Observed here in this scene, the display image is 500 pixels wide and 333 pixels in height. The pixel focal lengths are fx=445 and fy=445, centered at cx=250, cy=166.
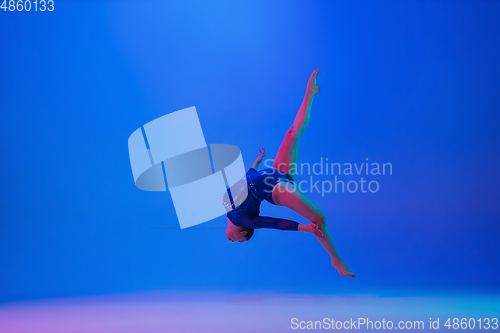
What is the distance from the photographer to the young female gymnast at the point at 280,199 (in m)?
3.61

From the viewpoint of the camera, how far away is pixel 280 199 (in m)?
3.79

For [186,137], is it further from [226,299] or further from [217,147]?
[226,299]


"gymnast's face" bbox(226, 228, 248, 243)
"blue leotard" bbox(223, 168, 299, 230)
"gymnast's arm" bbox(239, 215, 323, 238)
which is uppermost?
"blue leotard" bbox(223, 168, 299, 230)

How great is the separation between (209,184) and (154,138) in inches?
33.1

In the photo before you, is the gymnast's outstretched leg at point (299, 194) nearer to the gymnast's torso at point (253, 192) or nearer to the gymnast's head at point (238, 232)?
the gymnast's torso at point (253, 192)

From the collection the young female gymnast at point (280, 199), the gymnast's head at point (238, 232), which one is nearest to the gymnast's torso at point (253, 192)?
the young female gymnast at point (280, 199)

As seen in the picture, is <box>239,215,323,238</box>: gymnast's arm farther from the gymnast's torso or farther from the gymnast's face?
the gymnast's face

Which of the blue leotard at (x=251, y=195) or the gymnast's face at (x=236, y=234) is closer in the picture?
the blue leotard at (x=251, y=195)

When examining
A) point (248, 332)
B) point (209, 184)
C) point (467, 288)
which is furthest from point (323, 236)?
point (467, 288)

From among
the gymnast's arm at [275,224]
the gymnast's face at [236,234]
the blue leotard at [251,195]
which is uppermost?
the blue leotard at [251,195]

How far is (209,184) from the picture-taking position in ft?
16.2

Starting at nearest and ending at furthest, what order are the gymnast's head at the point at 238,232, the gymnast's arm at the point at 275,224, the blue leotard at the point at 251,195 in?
the gymnast's arm at the point at 275,224 → the blue leotard at the point at 251,195 → the gymnast's head at the point at 238,232

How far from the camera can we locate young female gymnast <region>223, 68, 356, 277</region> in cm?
361

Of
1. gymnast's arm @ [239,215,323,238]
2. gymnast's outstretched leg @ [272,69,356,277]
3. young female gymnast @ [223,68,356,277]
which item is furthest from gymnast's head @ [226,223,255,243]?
gymnast's outstretched leg @ [272,69,356,277]
